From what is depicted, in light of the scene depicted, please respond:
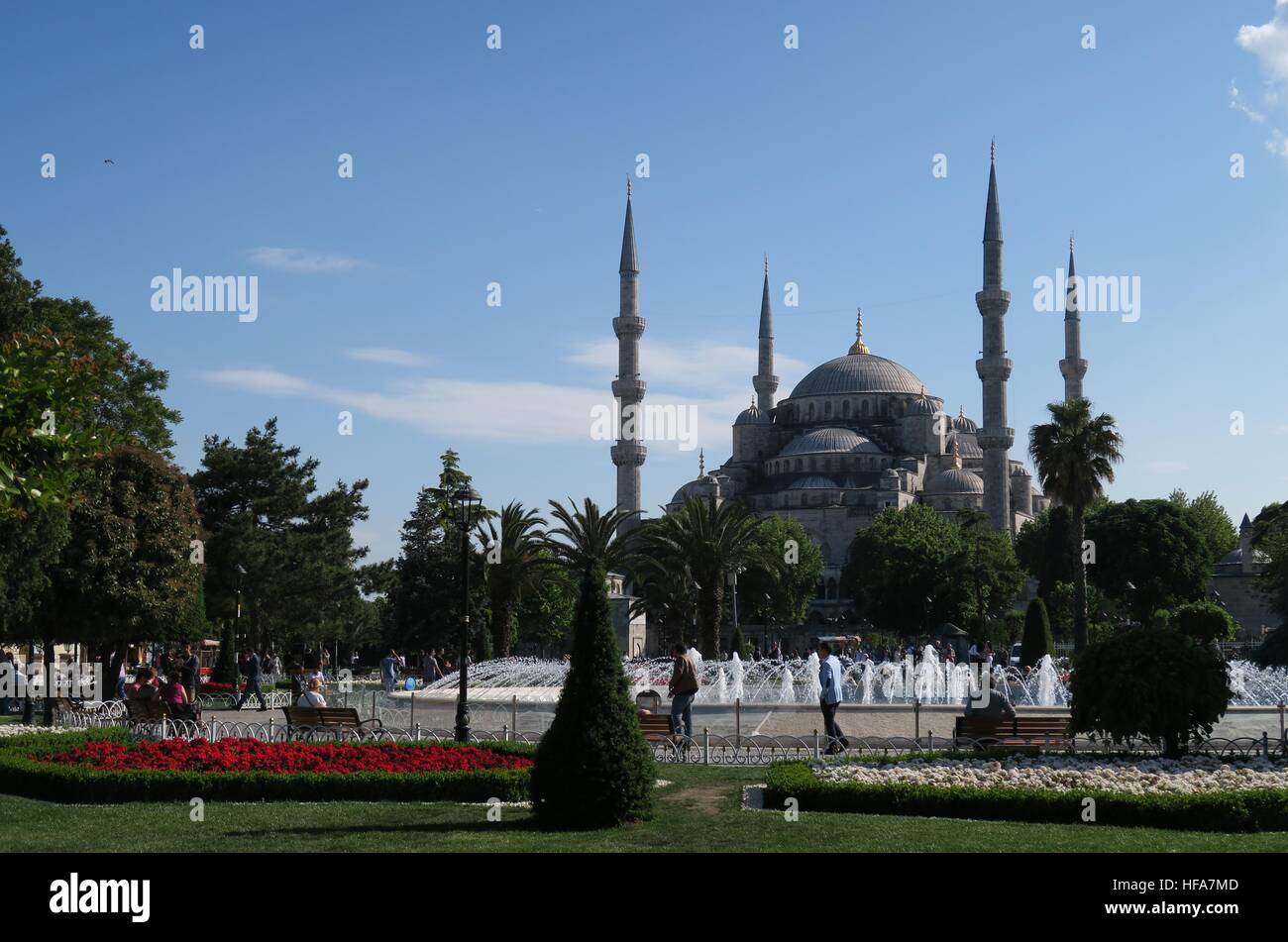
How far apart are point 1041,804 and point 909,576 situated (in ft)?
159

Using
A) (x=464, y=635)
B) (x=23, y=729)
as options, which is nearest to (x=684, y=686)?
(x=464, y=635)

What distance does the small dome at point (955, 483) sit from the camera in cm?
8388

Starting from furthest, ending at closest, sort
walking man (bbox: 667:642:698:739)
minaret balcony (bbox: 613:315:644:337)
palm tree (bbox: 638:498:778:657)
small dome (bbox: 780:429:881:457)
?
small dome (bbox: 780:429:881:457) < minaret balcony (bbox: 613:315:644:337) < palm tree (bbox: 638:498:778:657) < walking man (bbox: 667:642:698:739)

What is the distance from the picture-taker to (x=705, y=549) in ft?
111

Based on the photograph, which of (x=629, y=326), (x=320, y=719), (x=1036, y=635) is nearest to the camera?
(x=320, y=719)

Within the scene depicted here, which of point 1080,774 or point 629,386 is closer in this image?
point 1080,774

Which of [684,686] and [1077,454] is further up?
[1077,454]

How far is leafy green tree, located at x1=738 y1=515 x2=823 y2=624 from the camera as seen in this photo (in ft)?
217

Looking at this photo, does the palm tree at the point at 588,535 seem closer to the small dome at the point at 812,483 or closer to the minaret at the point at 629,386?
the minaret at the point at 629,386

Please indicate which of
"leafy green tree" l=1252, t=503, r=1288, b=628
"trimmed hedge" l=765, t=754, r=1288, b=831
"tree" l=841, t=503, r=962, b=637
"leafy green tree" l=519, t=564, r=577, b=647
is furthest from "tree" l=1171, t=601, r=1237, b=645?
"trimmed hedge" l=765, t=754, r=1288, b=831

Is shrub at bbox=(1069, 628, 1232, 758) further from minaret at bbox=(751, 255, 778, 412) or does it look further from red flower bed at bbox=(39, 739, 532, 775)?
minaret at bbox=(751, 255, 778, 412)

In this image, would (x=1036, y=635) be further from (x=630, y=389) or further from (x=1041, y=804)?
(x=630, y=389)

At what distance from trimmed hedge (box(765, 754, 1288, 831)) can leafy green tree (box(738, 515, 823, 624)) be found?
170 feet

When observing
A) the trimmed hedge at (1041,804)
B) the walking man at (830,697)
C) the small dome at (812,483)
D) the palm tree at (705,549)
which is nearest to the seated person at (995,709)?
the walking man at (830,697)
